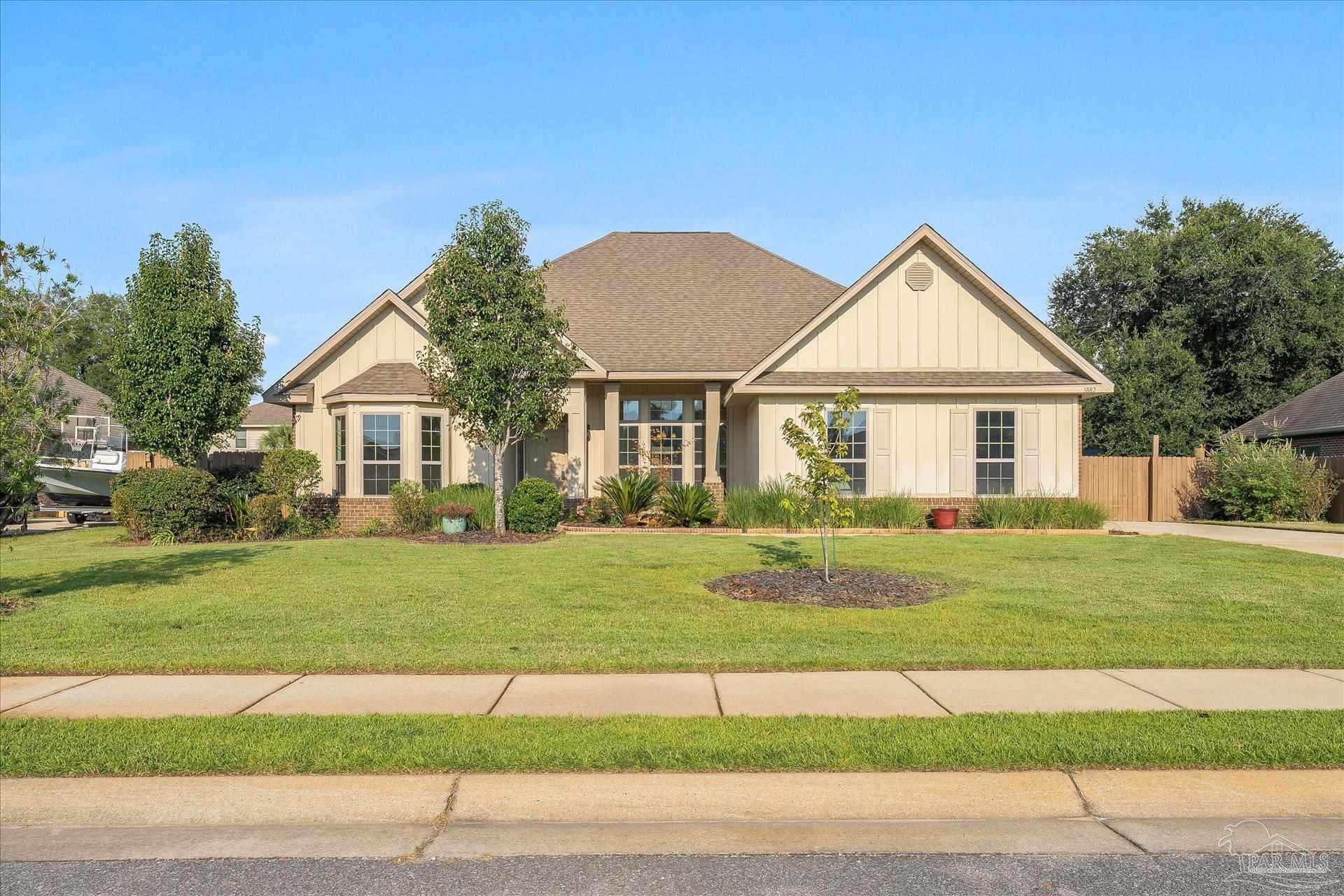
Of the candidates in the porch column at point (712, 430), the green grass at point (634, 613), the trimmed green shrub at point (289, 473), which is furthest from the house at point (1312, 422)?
the trimmed green shrub at point (289, 473)

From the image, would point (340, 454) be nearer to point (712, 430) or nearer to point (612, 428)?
point (612, 428)

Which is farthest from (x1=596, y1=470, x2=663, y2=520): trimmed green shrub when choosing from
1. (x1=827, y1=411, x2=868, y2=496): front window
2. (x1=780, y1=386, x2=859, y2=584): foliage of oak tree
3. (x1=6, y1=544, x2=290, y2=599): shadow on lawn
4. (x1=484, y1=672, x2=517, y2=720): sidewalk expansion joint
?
(x1=484, y1=672, x2=517, y2=720): sidewalk expansion joint

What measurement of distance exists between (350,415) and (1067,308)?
135 ft

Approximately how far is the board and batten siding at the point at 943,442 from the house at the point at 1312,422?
12.0m

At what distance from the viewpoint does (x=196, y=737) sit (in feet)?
18.5

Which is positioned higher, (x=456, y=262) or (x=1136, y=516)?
(x=456, y=262)

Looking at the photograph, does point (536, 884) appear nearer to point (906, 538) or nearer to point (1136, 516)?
point (906, 538)

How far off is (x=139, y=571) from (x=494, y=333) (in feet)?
25.2

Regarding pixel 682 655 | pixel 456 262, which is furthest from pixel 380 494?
pixel 682 655

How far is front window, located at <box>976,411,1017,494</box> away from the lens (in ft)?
67.5

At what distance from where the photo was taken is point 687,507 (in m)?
19.1

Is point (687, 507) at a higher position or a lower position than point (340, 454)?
lower

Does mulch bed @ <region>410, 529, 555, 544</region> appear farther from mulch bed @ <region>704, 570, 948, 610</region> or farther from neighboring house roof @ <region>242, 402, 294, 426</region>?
neighboring house roof @ <region>242, 402, 294, 426</region>

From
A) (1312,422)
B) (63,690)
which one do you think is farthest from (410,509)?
(1312,422)
